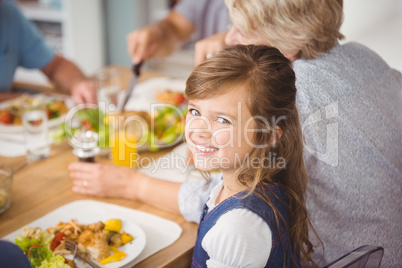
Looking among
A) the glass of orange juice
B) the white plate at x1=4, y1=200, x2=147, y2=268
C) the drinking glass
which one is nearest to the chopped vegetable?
the white plate at x1=4, y1=200, x2=147, y2=268

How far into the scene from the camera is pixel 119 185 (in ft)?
4.53

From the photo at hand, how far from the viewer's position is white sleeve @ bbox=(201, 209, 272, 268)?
927 millimetres

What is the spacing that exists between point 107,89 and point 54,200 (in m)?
0.93

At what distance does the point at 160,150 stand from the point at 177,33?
1.19m

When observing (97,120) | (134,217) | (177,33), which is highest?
(177,33)

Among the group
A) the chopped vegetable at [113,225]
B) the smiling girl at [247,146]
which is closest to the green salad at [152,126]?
the chopped vegetable at [113,225]

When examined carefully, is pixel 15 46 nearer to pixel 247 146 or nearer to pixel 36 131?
pixel 36 131

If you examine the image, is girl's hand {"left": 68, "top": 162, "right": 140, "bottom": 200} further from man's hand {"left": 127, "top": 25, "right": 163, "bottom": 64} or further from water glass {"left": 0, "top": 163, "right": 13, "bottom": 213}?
man's hand {"left": 127, "top": 25, "right": 163, "bottom": 64}

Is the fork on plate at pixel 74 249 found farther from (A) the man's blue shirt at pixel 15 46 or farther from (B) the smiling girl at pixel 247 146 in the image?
(A) the man's blue shirt at pixel 15 46

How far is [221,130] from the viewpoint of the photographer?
0.98 metres

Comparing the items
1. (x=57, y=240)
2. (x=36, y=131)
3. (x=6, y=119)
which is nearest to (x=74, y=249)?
(x=57, y=240)

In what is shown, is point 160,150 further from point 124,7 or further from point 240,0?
point 124,7

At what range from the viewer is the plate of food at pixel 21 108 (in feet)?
6.05

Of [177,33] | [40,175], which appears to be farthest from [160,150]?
[177,33]
